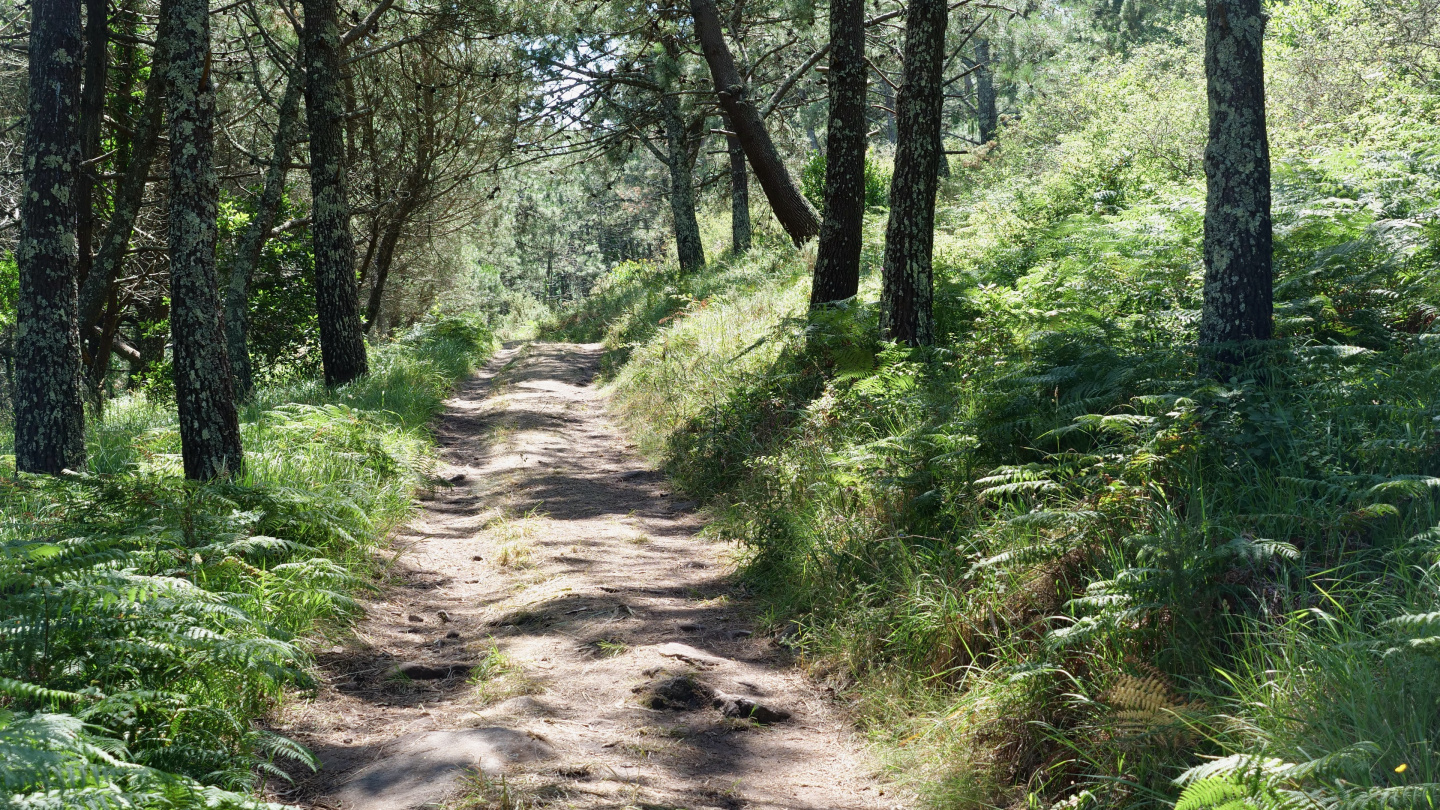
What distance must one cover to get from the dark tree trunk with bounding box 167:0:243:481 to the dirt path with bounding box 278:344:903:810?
1495 mm

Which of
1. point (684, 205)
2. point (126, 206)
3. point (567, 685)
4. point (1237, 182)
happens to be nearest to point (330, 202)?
point (126, 206)

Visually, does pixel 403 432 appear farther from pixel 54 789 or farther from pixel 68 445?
pixel 54 789

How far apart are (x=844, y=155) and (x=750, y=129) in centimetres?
362

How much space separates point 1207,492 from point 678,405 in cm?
670

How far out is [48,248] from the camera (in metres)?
6.88

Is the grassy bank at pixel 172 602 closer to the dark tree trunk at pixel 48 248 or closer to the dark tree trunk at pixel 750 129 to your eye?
the dark tree trunk at pixel 48 248

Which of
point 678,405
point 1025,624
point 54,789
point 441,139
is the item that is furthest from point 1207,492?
point 441,139

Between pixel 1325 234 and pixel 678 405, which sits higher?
pixel 1325 234

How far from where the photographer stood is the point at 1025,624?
3.89 m

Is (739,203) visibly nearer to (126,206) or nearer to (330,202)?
(330,202)

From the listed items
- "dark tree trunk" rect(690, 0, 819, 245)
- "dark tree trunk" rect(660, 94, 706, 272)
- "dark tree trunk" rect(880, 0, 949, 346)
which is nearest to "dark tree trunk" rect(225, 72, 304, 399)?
"dark tree trunk" rect(690, 0, 819, 245)

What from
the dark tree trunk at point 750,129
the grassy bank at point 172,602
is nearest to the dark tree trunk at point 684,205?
the dark tree trunk at point 750,129

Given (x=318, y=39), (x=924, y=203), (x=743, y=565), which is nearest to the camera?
(x=743, y=565)

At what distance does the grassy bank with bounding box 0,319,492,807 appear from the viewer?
252 cm
